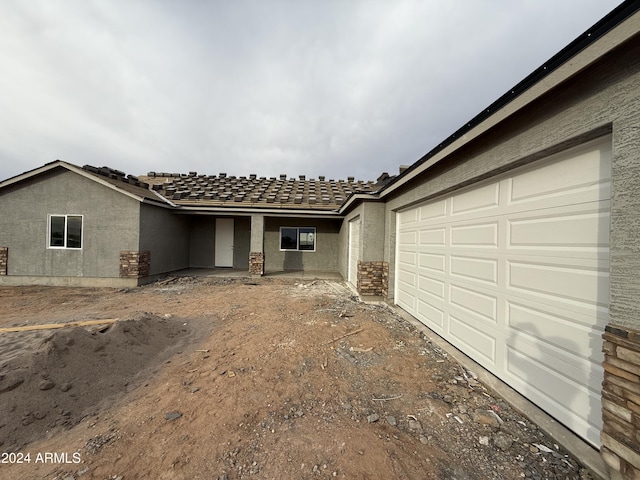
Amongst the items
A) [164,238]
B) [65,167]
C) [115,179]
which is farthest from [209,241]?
[65,167]

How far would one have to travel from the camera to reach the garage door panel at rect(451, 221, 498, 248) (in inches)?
128

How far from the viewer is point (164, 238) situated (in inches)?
398

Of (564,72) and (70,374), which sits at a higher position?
(564,72)

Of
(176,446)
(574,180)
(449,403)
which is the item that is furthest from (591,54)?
(176,446)

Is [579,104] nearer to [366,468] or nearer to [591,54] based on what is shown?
[591,54]

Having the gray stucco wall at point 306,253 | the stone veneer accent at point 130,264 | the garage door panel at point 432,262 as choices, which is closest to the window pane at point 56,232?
the stone veneer accent at point 130,264

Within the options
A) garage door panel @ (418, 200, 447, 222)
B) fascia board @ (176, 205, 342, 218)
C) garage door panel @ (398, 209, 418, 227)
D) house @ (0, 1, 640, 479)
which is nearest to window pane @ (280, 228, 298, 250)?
fascia board @ (176, 205, 342, 218)

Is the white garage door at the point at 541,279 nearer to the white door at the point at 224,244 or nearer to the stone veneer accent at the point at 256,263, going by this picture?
the stone veneer accent at the point at 256,263

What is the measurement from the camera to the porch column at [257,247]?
1030 centimetres

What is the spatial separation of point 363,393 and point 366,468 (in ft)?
3.15

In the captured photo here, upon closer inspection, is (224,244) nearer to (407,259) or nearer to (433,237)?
(407,259)

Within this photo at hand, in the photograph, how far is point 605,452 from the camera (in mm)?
1808

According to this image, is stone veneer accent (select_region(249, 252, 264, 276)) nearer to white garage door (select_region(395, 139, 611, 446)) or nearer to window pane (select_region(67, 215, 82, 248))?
window pane (select_region(67, 215, 82, 248))

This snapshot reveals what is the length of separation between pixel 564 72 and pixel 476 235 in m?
1.97
